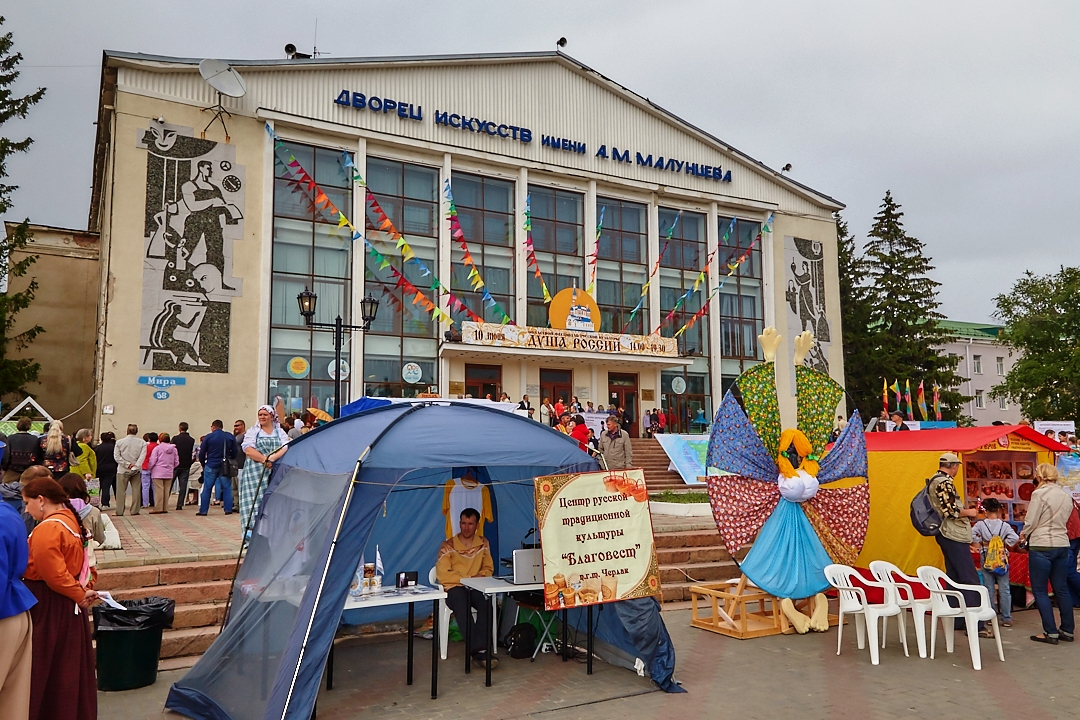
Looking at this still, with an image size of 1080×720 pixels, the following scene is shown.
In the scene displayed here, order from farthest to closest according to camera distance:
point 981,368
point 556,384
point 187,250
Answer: point 981,368 < point 556,384 < point 187,250

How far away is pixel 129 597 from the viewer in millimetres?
7812

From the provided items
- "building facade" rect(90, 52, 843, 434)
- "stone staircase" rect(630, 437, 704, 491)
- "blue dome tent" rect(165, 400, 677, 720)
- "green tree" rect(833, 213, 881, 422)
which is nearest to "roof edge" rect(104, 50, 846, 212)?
"building facade" rect(90, 52, 843, 434)

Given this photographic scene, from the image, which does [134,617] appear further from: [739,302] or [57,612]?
[739,302]

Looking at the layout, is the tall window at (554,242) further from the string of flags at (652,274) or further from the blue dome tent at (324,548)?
the blue dome tent at (324,548)

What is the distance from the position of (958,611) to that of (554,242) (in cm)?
2182

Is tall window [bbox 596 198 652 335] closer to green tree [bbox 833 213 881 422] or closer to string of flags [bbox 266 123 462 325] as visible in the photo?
string of flags [bbox 266 123 462 325]

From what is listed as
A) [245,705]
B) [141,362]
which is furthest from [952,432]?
[141,362]

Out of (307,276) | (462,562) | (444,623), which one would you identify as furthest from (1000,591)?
(307,276)

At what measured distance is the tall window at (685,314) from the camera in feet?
95.8

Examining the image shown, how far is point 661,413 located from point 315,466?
838 inches

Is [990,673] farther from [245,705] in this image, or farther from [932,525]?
[245,705]

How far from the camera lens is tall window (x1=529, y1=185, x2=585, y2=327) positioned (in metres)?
27.2

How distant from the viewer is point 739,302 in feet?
101

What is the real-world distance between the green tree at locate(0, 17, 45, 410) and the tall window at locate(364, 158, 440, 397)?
1159 centimetres
